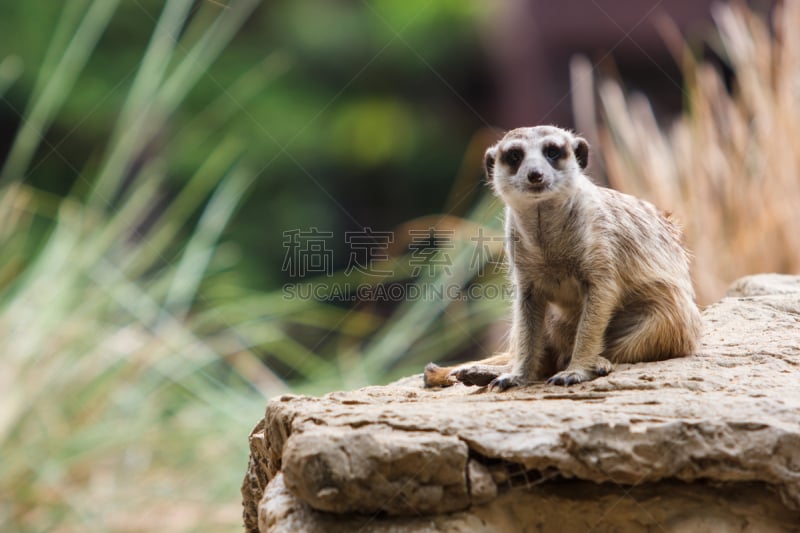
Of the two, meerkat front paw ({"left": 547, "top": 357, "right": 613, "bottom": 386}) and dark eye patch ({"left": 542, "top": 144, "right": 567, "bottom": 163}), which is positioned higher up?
dark eye patch ({"left": 542, "top": 144, "right": 567, "bottom": 163})

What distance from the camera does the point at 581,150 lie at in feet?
8.34

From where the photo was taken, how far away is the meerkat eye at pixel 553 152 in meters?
2.40

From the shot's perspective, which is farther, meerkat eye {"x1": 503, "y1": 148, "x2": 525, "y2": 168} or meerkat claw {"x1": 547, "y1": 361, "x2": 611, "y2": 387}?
meerkat eye {"x1": 503, "y1": 148, "x2": 525, "y2": 168}

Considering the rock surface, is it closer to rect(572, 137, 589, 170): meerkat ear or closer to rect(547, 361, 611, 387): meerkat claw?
rect(547, 361, 611, 387): meerkat claw

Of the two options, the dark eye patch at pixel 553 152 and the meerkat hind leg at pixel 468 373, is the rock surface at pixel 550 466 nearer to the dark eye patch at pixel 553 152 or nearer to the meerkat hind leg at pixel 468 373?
the meerkat hind leg at pixel 468 373

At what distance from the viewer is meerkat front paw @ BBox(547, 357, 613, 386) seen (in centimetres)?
218

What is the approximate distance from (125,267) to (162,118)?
0.72 metres

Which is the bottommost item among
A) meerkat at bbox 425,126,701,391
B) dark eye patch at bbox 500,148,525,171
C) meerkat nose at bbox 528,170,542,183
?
meerkat at bbox 425,126,701,391

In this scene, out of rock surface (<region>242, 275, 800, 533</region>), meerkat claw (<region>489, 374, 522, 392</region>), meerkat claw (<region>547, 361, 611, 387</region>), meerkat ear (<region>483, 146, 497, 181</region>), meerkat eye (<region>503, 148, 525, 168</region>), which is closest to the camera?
rock surface (<region>242, 275, 800, 533</region>)

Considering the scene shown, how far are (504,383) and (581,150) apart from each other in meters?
0.71

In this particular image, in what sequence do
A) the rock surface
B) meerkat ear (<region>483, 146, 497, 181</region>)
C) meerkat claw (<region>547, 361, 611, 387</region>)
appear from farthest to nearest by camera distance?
meerkat ear (<region>483, 146, 497, 181</region>)
meerkat claw (<region>547, 361, 611, 387</region>)
the rock surface

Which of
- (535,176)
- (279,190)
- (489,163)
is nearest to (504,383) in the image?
(535,176)

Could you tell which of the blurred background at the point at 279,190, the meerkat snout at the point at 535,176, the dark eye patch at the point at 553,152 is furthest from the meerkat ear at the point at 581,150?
the blurred background at the point at 279,190

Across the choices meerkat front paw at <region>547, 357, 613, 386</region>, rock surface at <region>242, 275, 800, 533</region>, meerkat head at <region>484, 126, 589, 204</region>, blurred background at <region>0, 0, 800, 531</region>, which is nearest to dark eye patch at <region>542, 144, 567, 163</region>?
meerkat head at <region>484, 126, 589, 204</region>
